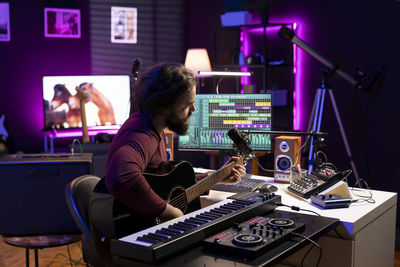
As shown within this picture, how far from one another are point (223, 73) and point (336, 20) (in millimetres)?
2051

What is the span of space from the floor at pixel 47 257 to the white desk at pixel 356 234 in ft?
4.06

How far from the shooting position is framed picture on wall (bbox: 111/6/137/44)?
5.29 m

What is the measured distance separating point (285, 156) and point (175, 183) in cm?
101

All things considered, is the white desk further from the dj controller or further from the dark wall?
the dark wall

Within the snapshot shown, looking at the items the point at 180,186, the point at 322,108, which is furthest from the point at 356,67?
the point at 180,186

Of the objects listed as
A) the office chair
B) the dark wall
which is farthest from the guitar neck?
the dark wall

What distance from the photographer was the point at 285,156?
9.05 ft

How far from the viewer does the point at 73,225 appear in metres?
2.61

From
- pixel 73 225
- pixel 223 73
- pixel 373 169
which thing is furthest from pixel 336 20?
pixel 73 225

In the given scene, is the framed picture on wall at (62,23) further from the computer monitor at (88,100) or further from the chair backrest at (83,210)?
the chair backrest at (83,210)

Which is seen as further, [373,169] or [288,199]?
[373,169]

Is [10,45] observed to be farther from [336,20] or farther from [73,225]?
[336,20]

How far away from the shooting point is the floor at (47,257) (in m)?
3.36

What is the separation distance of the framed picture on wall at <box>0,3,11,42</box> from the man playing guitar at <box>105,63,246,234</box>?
325 cm
